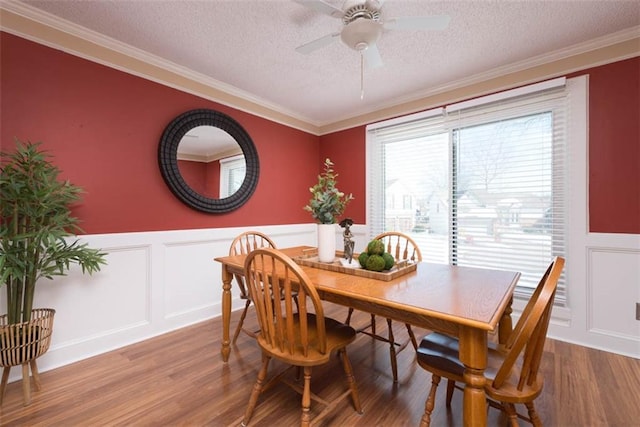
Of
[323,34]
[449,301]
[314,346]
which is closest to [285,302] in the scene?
[314,346]

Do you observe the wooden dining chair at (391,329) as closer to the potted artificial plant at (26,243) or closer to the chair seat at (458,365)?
the chair seat at (458,365)

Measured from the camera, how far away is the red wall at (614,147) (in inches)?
82.0

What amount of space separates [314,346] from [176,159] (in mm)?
2099

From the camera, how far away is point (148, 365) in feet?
6.53

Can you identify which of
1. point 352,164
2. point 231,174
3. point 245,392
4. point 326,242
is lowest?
point 245,392

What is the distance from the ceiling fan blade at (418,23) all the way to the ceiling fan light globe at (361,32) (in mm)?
84

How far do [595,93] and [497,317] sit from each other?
2371 mm

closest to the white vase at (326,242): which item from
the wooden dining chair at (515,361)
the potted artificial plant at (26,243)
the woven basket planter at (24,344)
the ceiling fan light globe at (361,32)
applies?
the wooden dining chair at (515,361)

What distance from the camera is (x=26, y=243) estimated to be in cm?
161

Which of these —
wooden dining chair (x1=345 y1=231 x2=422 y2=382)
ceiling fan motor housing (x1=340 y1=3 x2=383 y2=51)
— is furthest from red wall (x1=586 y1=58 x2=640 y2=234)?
ceiling fan motor housing (x1=340 y1=3 x2=383 y2=51)

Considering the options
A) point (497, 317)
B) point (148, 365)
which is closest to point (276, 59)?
point (497, 317)

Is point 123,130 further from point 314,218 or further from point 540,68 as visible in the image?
point 540,68

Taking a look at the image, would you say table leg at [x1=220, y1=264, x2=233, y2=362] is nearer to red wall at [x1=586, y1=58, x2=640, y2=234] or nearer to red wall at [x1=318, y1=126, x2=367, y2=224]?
red wall at [x1=318, y1=126, x2=367, y2=224]

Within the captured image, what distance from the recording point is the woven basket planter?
5.01 ft
